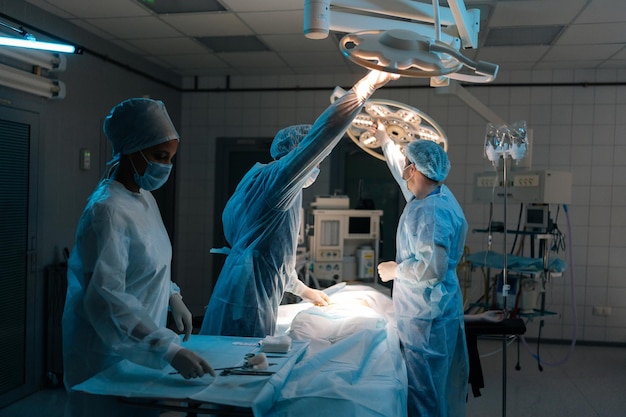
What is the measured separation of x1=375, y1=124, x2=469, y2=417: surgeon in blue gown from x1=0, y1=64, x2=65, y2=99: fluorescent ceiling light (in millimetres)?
2461

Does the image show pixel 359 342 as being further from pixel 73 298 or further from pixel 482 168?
pixel 482 168

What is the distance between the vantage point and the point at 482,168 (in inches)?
218

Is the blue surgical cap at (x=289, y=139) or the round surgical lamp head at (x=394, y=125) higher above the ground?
the round surgical lamp head at (x=394, y=125)

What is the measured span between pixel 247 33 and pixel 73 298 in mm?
3356

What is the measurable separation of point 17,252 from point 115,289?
2670 mm

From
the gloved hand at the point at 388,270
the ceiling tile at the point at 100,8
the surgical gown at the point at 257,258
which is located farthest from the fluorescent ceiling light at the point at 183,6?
the gloved hand at the point at 388,270

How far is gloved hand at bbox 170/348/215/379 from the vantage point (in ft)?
4.65

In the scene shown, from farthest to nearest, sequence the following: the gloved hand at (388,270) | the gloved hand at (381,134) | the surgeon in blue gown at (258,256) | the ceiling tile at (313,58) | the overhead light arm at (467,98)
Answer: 1. the ceiling tile at (313,58)
2. the overhead light arm at (467,98)
3. the gloved hand at (381,134)
4. the gloved hand at (388,270)
5. the surgeon in blue gown at (258,256)

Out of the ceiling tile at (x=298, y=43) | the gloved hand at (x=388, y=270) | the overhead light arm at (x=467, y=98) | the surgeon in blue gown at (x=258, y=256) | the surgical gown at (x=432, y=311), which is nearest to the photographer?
the surgeon in blue gown at (x=258, y=256)

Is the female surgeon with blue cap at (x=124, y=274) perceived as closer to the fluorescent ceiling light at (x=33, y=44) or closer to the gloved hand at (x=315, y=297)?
the fluorescent ceiling light at (x=33, y=44)

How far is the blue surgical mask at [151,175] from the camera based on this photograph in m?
1.65

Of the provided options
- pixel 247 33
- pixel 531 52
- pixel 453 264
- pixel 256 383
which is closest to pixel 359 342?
pixel 256 383

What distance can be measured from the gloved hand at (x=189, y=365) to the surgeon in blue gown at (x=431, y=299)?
1.49 meters

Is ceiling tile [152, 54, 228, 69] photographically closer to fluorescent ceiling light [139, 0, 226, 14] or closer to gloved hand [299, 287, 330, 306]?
fluorescent ceiling light [139, 0, 226, 14]
